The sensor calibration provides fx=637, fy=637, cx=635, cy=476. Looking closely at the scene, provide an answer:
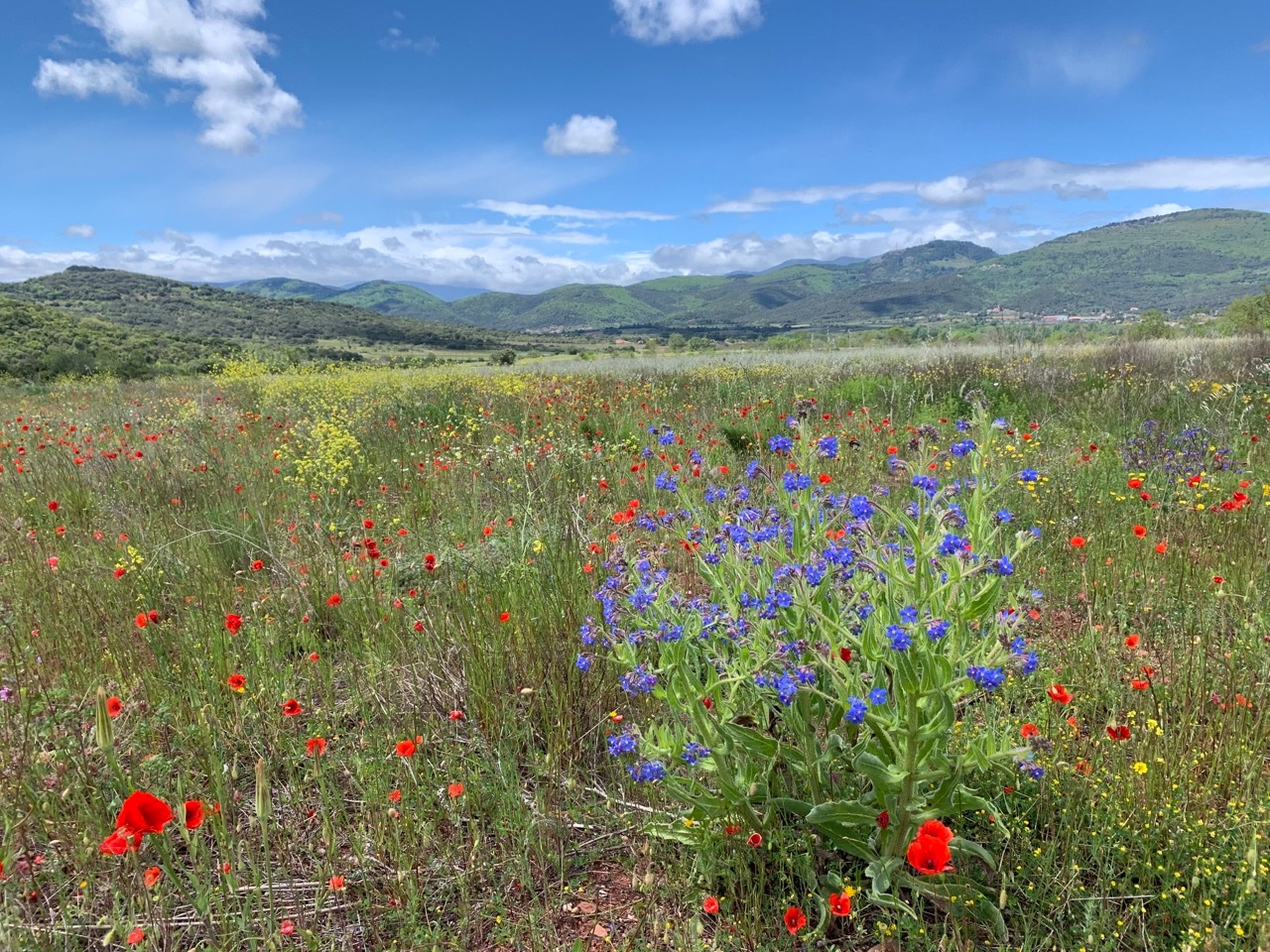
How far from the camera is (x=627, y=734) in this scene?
191 cm

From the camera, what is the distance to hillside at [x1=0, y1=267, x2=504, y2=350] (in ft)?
249

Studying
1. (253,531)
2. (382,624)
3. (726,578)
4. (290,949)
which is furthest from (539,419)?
(290,949)

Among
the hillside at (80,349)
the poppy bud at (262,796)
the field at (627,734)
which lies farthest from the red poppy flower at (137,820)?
the hillside at (80,349)

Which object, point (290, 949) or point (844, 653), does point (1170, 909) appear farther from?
point (290, 949)

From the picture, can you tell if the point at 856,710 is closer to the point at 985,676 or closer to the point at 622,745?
the point at 985,676

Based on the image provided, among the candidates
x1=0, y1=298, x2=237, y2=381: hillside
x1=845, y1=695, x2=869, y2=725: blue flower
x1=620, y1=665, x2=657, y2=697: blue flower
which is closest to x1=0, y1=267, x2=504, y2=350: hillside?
x1=0, y1=298, x2=237, y2=381: hillside

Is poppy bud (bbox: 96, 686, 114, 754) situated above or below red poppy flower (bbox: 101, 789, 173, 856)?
above

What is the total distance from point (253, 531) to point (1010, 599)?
435cm

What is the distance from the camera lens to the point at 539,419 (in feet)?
26.4

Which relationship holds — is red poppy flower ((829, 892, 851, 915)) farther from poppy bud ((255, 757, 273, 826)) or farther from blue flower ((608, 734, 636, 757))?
poppy bud ((255, 757, 273, 826))

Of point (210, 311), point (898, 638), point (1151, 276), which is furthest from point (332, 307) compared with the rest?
point (1151, 276)

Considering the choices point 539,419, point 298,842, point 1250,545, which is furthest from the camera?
point 539,419

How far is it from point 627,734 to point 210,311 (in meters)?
104

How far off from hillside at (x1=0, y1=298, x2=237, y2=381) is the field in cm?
2328
